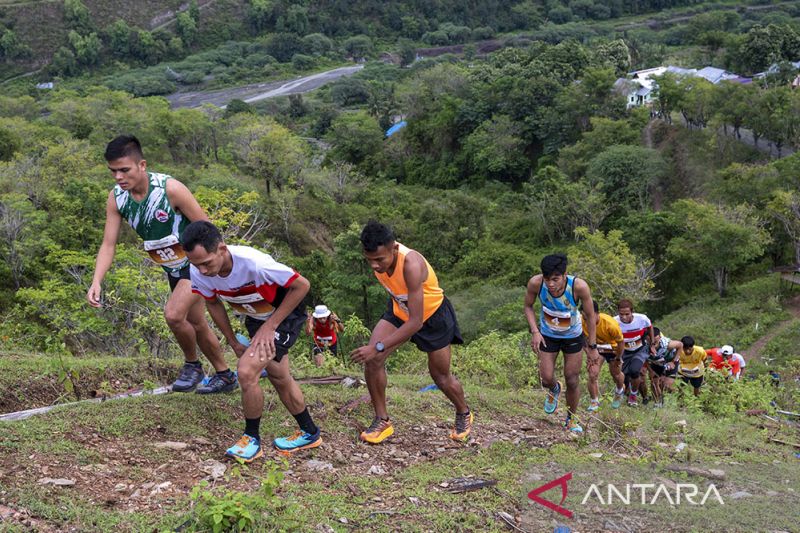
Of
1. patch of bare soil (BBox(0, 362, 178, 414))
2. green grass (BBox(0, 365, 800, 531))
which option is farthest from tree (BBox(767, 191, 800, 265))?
patch of bare soil (BBox(0, 362, 178, 414))

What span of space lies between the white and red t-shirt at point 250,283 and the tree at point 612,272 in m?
22.6

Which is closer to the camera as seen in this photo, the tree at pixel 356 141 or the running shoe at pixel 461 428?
the running shoe at pixel 461 428

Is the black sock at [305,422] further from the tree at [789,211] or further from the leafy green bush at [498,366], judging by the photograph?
the tree at [789,211]

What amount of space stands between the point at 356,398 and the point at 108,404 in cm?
230

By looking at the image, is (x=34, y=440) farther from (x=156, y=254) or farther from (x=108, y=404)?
(x=156, y=254)

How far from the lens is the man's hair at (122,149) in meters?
5.30

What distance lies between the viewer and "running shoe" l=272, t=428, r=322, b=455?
5.54 m

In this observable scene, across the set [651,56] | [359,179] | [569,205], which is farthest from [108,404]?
[651,56]

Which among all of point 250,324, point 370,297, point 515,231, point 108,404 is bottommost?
point 515,231

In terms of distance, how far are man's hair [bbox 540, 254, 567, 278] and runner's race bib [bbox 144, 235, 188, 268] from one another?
3161mm

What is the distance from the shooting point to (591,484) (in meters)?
5.54

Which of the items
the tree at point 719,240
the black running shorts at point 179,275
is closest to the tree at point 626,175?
the tree at point 719,240

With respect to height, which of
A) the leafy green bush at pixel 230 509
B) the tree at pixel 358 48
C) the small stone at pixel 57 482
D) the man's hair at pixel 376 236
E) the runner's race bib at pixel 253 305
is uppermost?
the tree at pixel 358 48

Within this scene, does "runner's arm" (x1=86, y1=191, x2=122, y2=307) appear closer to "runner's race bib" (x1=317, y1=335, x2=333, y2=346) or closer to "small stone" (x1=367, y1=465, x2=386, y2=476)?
"small stone" (x1=367, y1=465, x2=386, y2=476)
